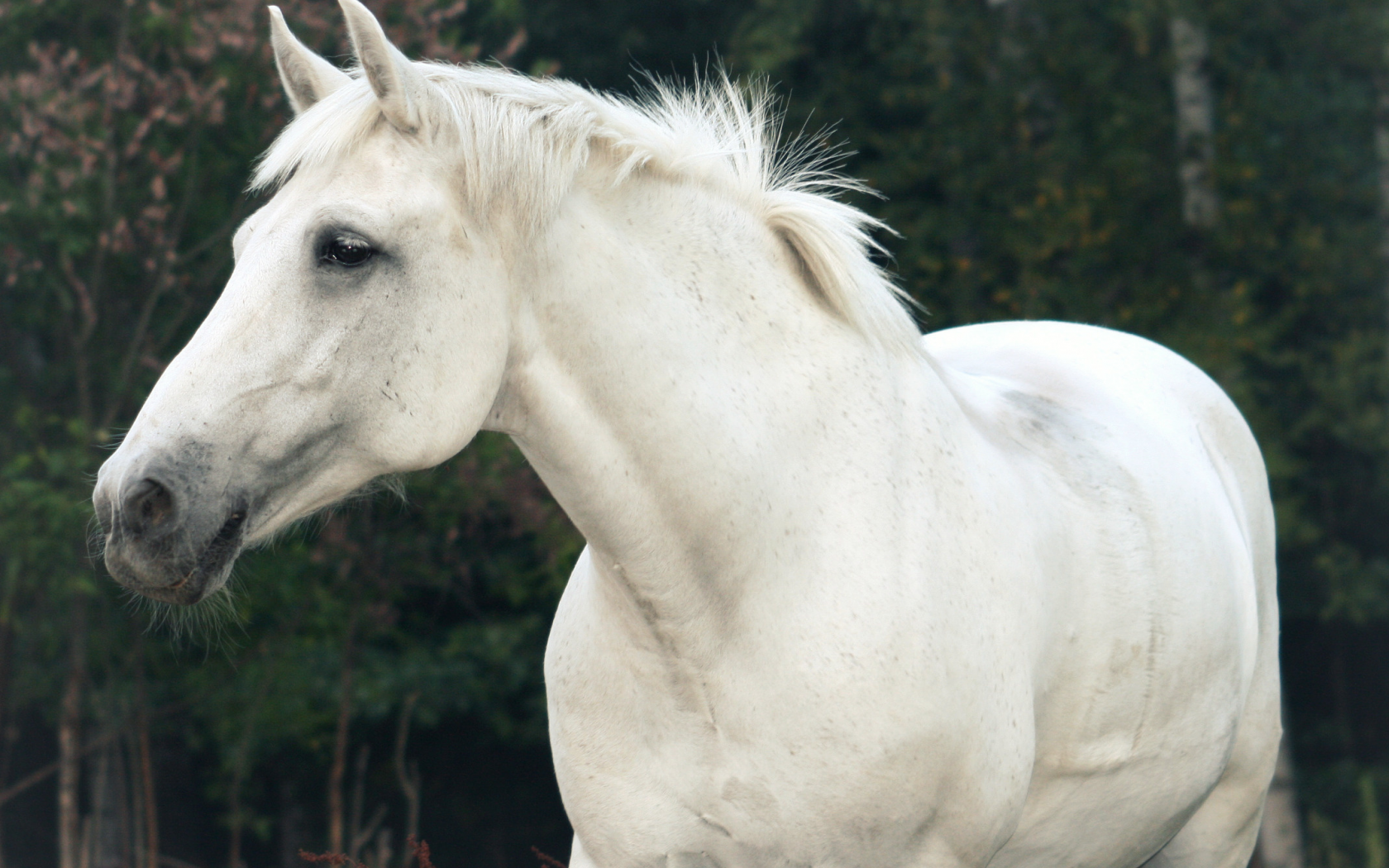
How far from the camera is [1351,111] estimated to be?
8.55 m

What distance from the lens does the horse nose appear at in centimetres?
162

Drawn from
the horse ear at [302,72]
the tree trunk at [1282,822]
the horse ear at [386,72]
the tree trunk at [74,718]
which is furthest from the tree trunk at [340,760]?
the tree trunk at [1282,822]

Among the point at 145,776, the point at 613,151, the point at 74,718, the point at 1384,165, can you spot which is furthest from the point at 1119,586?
the point at 1384,165

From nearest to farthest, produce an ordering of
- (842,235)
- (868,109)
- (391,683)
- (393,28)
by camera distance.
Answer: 1. (842,235)
2. (393,28)
3. (391,683)
4. (868,109)

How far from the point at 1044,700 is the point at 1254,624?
36.9 inches

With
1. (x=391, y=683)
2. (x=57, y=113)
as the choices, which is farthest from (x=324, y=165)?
(x=391, y=683)

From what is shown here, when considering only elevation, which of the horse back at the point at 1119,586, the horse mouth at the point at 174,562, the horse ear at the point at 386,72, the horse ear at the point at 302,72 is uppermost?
the horse ear at the point at 302,72

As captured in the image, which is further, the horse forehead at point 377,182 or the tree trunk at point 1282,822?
the tree trunk at point 1282,822

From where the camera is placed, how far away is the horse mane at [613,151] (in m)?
1.80

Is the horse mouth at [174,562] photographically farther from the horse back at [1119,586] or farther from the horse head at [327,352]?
the horse back at [1119,586]

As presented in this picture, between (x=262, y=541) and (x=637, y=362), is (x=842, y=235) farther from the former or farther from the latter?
(x=262, y=541)

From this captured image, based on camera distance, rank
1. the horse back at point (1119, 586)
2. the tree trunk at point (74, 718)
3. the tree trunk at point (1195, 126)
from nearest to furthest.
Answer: the horse back at point (1119, 586) < the tree trunk at point (74, 718) < the tree trunk at point (1195, 126)

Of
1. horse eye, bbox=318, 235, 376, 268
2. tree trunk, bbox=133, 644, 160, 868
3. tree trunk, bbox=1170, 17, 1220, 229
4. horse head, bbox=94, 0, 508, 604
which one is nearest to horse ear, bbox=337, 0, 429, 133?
horse head, bbox=94, 0, 508, 604

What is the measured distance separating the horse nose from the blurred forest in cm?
272
